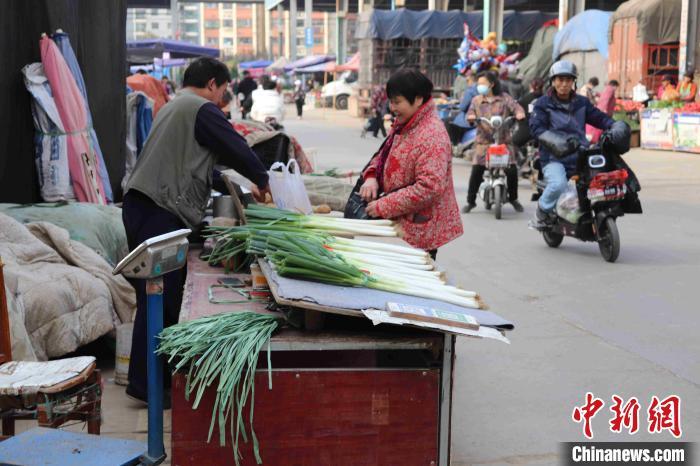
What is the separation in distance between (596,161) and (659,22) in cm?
1674

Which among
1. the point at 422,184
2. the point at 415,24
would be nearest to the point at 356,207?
the point at 422,184

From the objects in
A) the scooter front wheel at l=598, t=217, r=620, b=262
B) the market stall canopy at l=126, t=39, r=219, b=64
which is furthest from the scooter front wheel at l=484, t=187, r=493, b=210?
the market stall canopy at l=126, t=39, r=219, b=64

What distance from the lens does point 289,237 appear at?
4281 millimetres

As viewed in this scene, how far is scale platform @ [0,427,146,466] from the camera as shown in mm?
3580

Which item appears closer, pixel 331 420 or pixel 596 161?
pixel 331 420

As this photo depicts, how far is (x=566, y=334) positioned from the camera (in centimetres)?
693

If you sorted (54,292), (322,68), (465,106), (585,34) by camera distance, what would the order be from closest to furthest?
(54,292)
(465,106)
(585,34)
(322,68)

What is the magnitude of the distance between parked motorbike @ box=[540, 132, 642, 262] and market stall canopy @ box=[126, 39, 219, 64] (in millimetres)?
22755

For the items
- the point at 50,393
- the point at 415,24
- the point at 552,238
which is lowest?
the point at 552,238

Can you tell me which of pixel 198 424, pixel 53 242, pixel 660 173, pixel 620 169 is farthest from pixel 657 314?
pixel 660 173

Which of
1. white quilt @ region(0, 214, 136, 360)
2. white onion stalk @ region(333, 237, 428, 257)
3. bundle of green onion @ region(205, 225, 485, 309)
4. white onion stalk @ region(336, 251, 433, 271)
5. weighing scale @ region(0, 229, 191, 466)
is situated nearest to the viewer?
weighing scale @ region(0, 229, 191, 466)

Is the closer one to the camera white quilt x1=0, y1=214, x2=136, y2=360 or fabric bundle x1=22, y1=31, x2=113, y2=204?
white quilt x1=0, y1=214, x2=136, y2=360

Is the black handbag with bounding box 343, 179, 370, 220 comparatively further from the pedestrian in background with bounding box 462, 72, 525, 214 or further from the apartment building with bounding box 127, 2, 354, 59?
the apartment building with bounding box 127, 2, 354, 59

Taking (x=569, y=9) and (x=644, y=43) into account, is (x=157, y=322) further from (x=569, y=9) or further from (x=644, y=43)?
(x=569, y=9)
